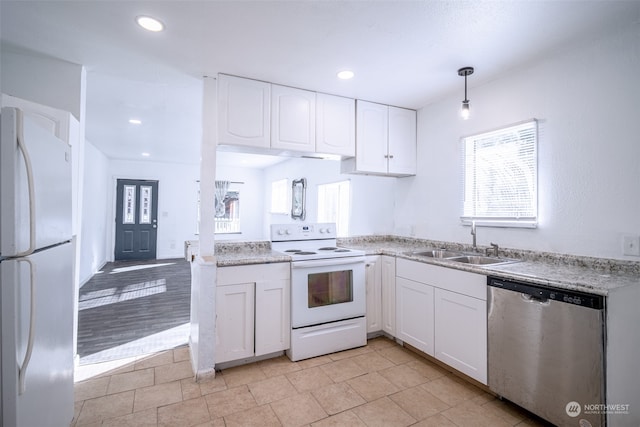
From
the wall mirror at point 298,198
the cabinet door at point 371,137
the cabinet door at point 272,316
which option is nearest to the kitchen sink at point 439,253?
the cabinet door at point 371,137

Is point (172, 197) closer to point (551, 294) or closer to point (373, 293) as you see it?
point (373, 293)

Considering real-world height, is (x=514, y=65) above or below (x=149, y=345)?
above

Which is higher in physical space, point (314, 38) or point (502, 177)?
point (314, 38)

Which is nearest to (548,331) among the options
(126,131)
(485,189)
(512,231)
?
(512,231)

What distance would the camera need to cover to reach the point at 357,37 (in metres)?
2.00

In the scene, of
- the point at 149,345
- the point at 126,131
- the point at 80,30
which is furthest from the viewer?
the point at 126,131

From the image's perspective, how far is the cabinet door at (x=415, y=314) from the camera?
2455mm

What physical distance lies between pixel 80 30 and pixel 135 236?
6156mm

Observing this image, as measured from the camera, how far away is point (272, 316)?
249 cm

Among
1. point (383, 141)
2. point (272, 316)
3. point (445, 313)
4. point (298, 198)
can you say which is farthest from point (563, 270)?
point (298, 198)

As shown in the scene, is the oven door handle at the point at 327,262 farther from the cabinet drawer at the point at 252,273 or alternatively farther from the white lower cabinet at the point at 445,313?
the white lower cabinet at the point at 445,313

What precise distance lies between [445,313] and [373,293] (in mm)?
766

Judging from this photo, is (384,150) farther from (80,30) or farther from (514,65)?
(80,30)

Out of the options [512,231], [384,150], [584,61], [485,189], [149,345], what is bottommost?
[149,345]
